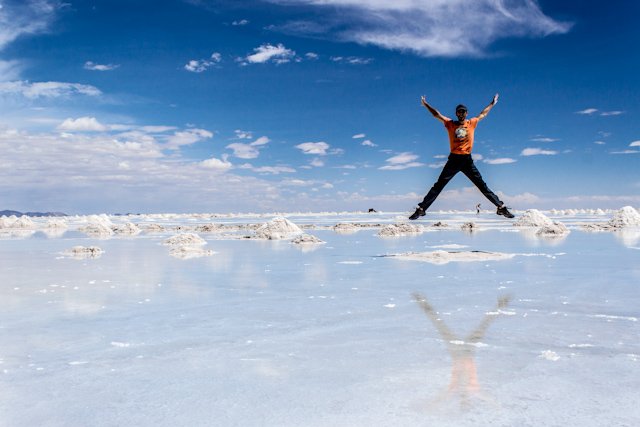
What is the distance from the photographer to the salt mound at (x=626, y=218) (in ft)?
64.6

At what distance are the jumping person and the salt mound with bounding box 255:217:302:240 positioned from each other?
24.1 feet

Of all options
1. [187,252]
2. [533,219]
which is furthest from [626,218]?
[187,252]

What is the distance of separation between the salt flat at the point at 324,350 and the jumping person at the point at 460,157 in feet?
8.44

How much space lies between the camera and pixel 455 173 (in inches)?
357

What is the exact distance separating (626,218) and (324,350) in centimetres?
2053

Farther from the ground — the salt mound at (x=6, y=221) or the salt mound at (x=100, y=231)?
the salt mound at (x=6, y=221)

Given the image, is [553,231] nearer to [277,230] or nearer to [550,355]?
[277,230]

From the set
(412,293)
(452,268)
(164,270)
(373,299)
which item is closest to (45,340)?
(373,299)

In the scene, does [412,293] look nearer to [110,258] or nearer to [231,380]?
[231,380]

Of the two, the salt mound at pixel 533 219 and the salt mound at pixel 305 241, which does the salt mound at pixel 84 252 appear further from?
the salt mound at pixel 533 219

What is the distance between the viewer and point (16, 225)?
28.0m

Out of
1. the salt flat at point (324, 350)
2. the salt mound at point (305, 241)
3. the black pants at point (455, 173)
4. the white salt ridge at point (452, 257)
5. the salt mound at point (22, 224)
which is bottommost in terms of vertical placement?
the salt flat at point (324, 350)

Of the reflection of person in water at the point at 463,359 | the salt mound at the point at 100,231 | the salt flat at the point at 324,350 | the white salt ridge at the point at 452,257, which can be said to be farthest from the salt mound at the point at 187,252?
the salt mound at the point at 100,231

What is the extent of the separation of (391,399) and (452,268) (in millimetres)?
5316
